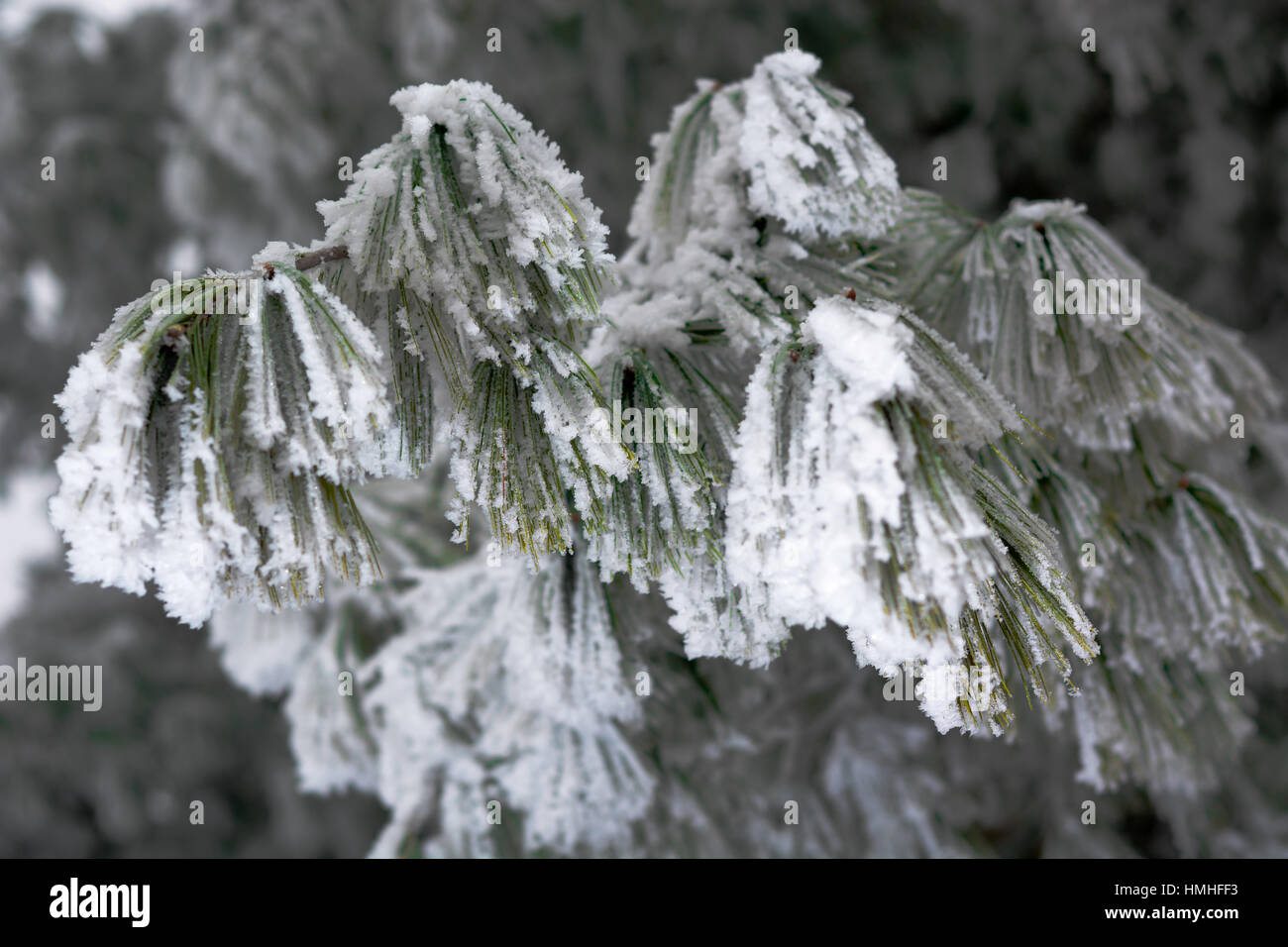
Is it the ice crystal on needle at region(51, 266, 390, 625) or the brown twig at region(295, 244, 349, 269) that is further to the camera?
the brown twig at region(295, 244, 349, 269)

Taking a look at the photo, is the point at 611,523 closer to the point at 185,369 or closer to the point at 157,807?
the point at 185,369

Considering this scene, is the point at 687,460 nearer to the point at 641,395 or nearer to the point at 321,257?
the point at 641,395

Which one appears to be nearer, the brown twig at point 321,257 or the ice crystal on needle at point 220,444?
the ice crystal on needle at point 220,444

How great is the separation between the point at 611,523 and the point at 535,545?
0.33ft

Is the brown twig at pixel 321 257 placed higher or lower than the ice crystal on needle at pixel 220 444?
higher

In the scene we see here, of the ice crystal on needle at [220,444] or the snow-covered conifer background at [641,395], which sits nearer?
the ice crystal on needle at [220,444]

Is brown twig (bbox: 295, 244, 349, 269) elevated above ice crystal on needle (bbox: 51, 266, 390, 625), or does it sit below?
above

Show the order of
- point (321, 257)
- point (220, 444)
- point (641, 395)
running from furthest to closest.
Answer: point (641, 395)
point (321, 257)
point (220, 444)

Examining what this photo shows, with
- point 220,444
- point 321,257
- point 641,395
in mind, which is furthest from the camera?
point 641,395

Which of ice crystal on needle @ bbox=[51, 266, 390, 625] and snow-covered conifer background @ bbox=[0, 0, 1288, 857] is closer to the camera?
ice crystal on needle @ bbox=[51, 266, 390, 625]

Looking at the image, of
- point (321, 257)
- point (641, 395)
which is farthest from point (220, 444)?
point (641, 395)

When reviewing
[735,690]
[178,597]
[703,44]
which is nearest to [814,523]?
[178,597]

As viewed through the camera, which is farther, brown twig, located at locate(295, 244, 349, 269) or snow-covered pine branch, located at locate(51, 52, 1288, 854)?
brown twig, located at locate(295, 244, 349, 269)

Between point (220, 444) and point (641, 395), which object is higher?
point (641, 395)
